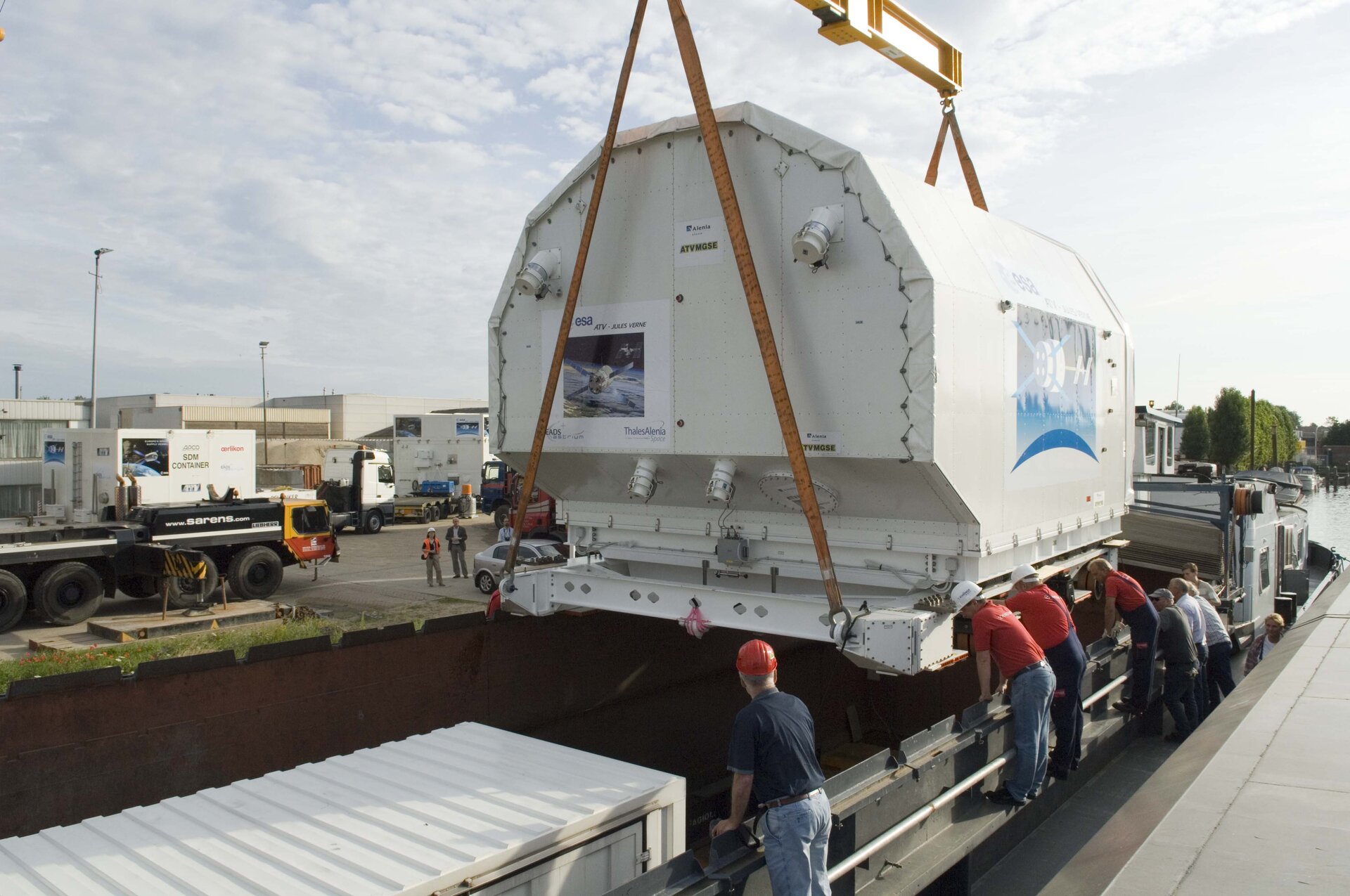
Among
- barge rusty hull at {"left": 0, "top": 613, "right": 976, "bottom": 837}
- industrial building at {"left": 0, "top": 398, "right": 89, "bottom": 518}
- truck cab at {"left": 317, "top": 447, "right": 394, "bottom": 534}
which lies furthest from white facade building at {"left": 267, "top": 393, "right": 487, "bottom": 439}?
barge rusty hull at {"left": 0, "top": 613, "right": 976, "bottom": 837}

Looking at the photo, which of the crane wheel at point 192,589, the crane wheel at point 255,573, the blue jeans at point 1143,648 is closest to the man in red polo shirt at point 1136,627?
the blue jeans at point 1143,648

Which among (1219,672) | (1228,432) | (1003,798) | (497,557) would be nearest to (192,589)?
(497,557)

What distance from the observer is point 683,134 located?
6.39 m

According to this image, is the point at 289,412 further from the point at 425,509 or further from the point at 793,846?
the point at 793,846

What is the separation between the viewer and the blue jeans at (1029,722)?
237 inches

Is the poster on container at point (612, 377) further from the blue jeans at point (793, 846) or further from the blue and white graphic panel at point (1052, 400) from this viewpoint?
the blue jeans at point (793, 846)

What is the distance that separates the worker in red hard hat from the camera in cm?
401

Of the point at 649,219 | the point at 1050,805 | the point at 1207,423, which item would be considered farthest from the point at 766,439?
the point at 1207,423

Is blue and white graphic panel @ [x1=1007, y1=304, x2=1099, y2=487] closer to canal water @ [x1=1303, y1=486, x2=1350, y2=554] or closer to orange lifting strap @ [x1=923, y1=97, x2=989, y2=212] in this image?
orange lifting strap @ [x1=923, y1=97, x2=989, y2=212]

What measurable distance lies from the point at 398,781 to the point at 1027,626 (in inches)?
170

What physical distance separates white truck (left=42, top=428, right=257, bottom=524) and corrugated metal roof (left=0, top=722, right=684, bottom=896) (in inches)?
574

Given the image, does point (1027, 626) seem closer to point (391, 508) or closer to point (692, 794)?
point (692, 794)

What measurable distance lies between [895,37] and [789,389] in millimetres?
4018

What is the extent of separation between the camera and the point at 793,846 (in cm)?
402
